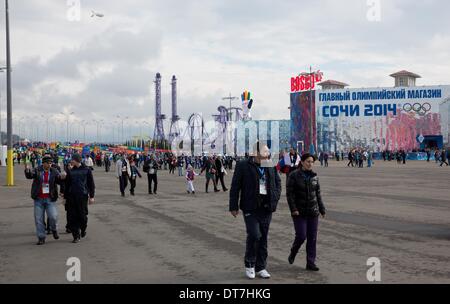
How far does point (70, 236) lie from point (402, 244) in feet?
21.9

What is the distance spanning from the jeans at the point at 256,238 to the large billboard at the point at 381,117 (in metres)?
85.6

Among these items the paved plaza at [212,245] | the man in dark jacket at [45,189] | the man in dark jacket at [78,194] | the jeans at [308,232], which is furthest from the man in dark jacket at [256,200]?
the man in dark jacket at [45,189]

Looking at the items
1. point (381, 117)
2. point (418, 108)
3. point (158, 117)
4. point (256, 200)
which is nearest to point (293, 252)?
point (256, 200)

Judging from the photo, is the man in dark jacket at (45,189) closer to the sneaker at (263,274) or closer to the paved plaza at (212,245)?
the paved plaza at (212,245)

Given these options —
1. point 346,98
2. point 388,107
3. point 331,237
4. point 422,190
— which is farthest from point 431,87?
point 331,237

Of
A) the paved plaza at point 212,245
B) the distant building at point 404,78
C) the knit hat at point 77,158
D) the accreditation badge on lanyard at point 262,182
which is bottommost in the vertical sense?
the paved plaza at point 212,245

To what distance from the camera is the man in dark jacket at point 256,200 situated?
24.3 feet

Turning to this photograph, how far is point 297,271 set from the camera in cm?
785

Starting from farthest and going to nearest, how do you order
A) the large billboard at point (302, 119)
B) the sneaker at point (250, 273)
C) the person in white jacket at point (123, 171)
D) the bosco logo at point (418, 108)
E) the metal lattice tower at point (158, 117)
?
the metal lattice tower at point (158, 117)
the large billboard at point (302, 119)
the bosco logo at point (418, 108)
the person in white jacket at point (123, 171)
the sneaker at point (250, 273)

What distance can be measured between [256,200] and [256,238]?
A: 50 centimetres

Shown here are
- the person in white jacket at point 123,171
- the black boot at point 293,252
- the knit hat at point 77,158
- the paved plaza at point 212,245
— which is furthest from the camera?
the person in white jacket at point 123,171

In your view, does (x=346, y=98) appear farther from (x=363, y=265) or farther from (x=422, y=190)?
(x=363, y=265)

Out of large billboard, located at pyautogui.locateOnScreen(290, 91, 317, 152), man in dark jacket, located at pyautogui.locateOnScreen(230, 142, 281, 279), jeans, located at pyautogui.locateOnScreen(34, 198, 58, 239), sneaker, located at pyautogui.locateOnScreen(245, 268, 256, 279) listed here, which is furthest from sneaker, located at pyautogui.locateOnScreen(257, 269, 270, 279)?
large billboard, located at pyautogui.locateOnScreen(290, 91, 317, 152)

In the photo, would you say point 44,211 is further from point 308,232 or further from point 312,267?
point 312,267
